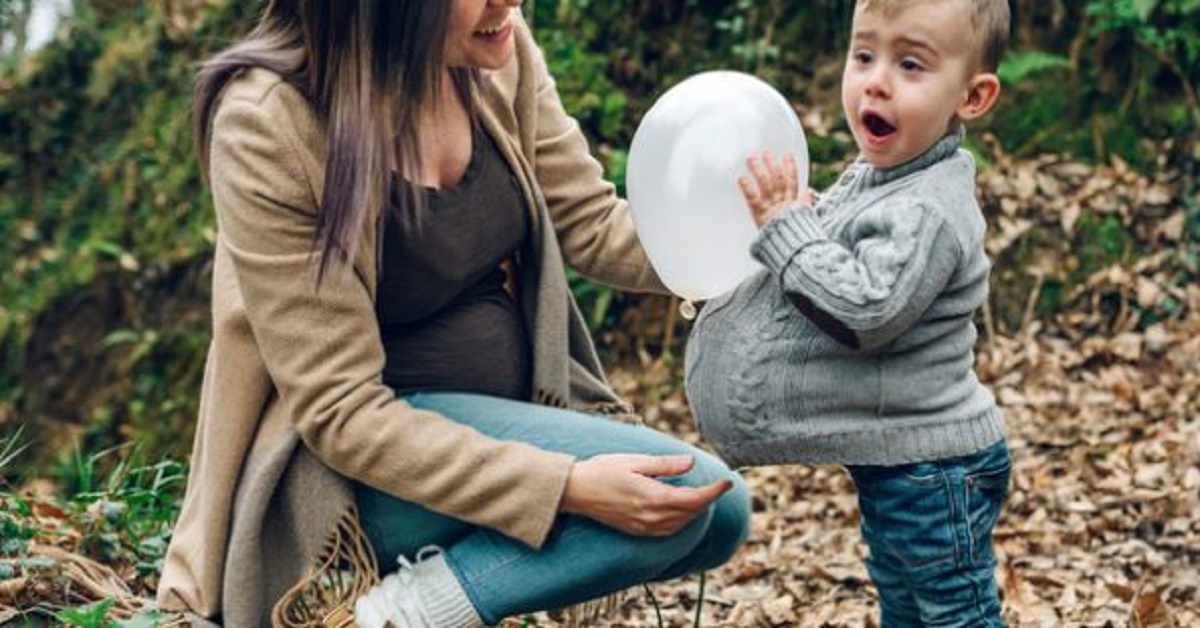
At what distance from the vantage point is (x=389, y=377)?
2.82 metres

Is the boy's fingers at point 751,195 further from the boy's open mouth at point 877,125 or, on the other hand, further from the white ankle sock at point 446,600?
the white ankle sock at point 446,600

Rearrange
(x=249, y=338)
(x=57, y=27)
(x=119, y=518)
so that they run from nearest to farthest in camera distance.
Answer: (x=249, y=338), (x=119, y=518), (x=57, y=27)

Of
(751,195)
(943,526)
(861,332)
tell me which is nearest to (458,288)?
(751,195)

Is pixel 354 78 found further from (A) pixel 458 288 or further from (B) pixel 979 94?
(B) pixel 979 94

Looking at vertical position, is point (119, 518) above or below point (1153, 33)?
below

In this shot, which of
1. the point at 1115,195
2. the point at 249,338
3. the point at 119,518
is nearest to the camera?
the point at 249,338

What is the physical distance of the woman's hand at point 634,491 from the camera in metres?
2.58

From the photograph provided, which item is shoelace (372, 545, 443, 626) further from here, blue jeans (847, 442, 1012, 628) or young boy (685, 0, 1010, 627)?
blue jeans (847, 442, 1012, 628)

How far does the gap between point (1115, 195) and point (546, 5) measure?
2320mm

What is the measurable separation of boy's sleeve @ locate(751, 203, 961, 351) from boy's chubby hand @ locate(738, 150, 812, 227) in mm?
54

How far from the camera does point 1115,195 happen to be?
5609 mm

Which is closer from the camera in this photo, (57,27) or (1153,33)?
(1153,33)

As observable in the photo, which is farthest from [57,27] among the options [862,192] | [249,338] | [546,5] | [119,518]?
[862,192]

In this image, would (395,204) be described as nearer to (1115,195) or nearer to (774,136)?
(774,136)
